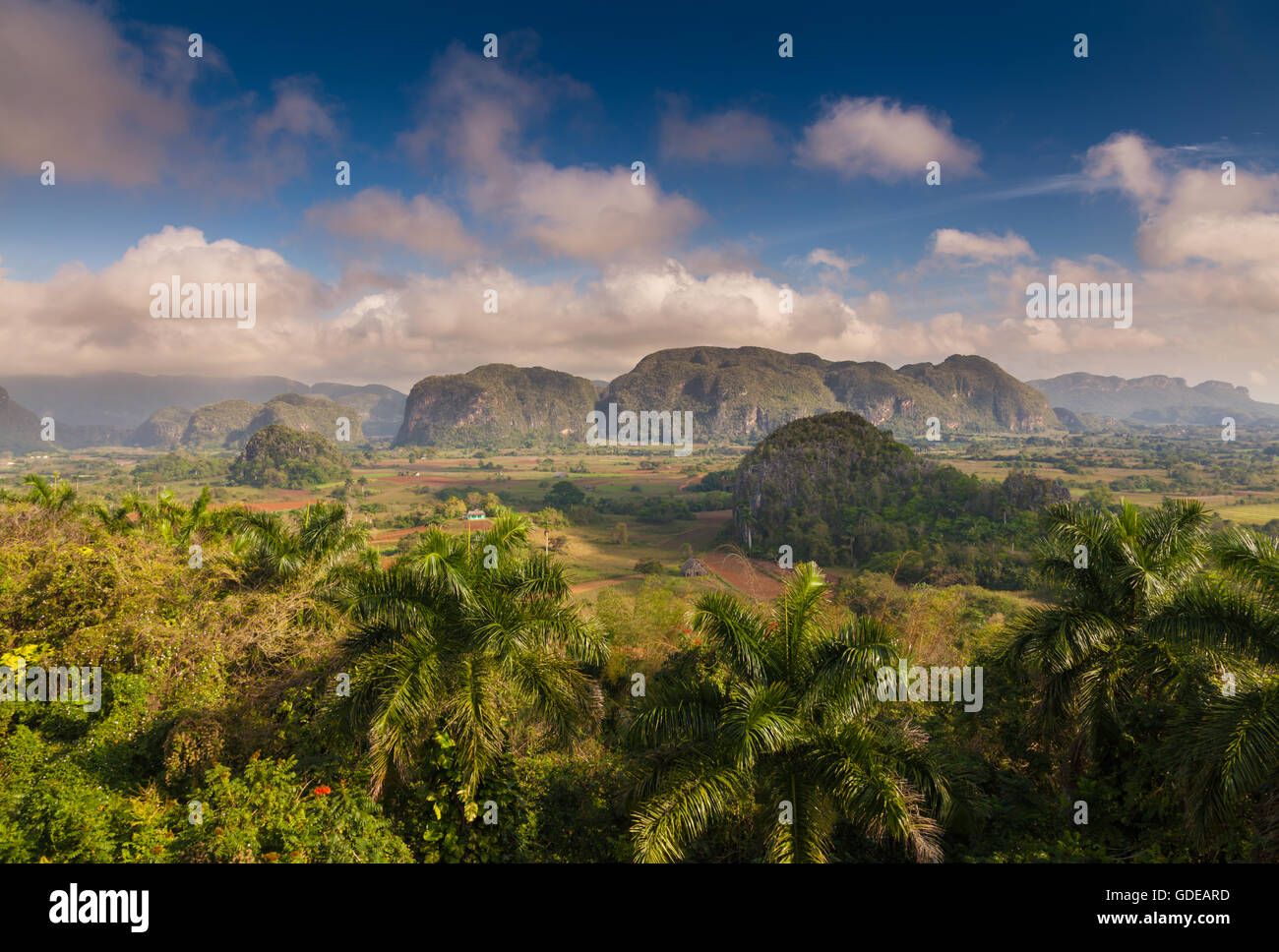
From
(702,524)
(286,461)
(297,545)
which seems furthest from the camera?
(286,461)

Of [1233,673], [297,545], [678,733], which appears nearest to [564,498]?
[297,545]

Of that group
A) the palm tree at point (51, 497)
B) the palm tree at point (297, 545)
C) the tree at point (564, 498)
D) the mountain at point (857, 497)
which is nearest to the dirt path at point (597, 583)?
the mountain at point (857, 497)

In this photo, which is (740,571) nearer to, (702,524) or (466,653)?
(702,524)

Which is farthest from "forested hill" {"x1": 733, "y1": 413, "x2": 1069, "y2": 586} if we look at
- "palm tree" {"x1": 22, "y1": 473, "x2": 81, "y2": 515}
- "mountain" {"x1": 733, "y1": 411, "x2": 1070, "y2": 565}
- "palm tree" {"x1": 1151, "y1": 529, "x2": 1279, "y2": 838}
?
"palm tree" {"x1": 22, "y1": 473, "x2": 81, "y2": 515}

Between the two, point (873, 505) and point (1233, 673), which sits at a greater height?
point (1233, 673)

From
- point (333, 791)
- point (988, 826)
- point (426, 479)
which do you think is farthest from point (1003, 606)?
point (426, 479)

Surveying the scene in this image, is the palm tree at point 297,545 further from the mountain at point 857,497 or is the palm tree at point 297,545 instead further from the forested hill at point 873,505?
the mountain at point 857,497
